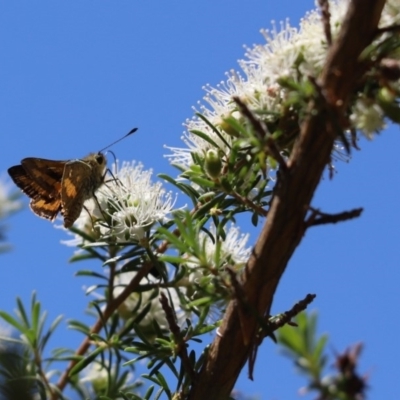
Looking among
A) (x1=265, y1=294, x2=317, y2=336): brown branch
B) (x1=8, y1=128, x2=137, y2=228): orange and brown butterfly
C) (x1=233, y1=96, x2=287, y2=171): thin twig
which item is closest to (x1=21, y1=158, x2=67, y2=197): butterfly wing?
(x1=8, y1=128, x2=137, y2=228): orange and brown butterfly

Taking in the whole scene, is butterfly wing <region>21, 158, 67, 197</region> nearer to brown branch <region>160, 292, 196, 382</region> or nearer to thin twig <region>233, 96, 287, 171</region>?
brown branch <region>160, 292, 196, 382</region>

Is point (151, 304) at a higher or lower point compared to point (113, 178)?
lower

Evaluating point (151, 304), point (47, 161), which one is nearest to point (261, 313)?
point (151, 304)

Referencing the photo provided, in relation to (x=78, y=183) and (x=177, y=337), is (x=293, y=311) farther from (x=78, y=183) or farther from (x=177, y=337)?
(x=78, y=183)

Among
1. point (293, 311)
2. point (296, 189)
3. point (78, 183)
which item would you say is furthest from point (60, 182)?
point (296, 189)

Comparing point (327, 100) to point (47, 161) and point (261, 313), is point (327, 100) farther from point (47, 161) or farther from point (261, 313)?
point (47, 161)

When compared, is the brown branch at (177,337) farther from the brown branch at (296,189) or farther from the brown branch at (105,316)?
the brown branch at (105,316)
